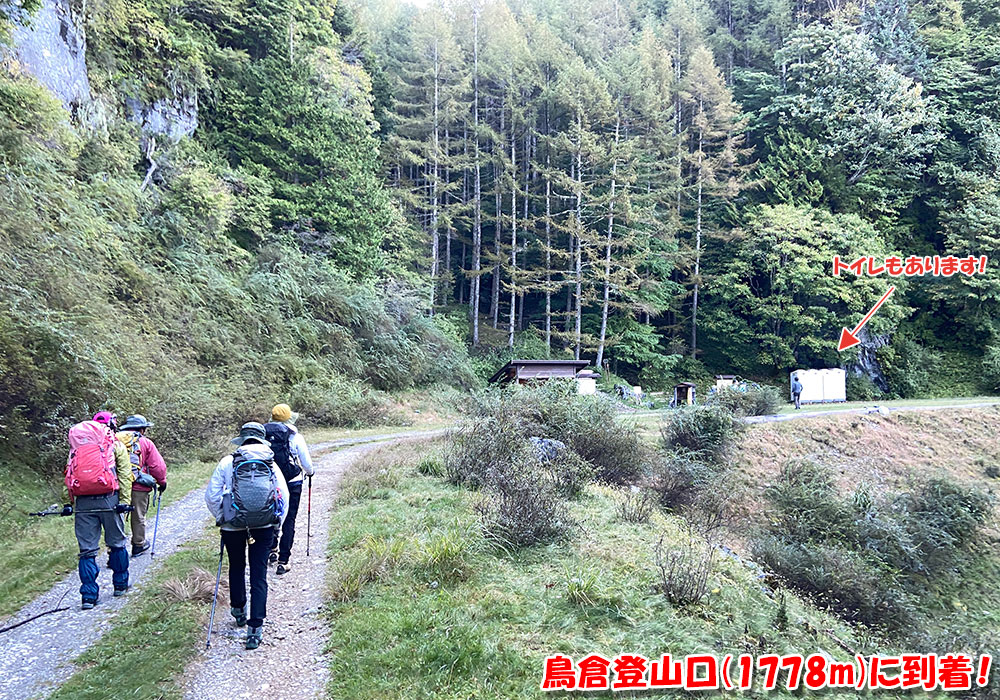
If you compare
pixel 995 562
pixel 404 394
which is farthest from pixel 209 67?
pixel 995 562

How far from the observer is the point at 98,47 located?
1939cm

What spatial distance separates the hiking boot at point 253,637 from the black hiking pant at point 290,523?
167 centimetres

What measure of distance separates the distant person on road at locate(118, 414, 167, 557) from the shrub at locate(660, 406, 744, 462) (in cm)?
1301

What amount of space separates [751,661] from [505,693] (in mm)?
2383

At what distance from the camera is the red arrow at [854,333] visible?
3338 centimetres

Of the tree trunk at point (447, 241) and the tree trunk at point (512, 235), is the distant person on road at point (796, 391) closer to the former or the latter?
the tree trunk at point (512, 235)

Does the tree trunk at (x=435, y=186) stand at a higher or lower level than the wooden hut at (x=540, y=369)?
higher

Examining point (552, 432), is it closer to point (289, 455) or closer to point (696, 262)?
point (289, 455)

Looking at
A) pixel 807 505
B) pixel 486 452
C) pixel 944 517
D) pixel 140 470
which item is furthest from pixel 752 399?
pixel 140 470

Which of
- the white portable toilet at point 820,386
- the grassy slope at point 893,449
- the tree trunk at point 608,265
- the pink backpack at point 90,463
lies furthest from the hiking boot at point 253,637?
the tree trunk at point 608,265

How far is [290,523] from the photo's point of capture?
683 centimetres

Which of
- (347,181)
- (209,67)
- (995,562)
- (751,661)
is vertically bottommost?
(995,562)

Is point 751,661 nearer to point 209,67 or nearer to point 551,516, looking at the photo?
point 551,516

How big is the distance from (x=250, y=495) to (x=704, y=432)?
1448cm
